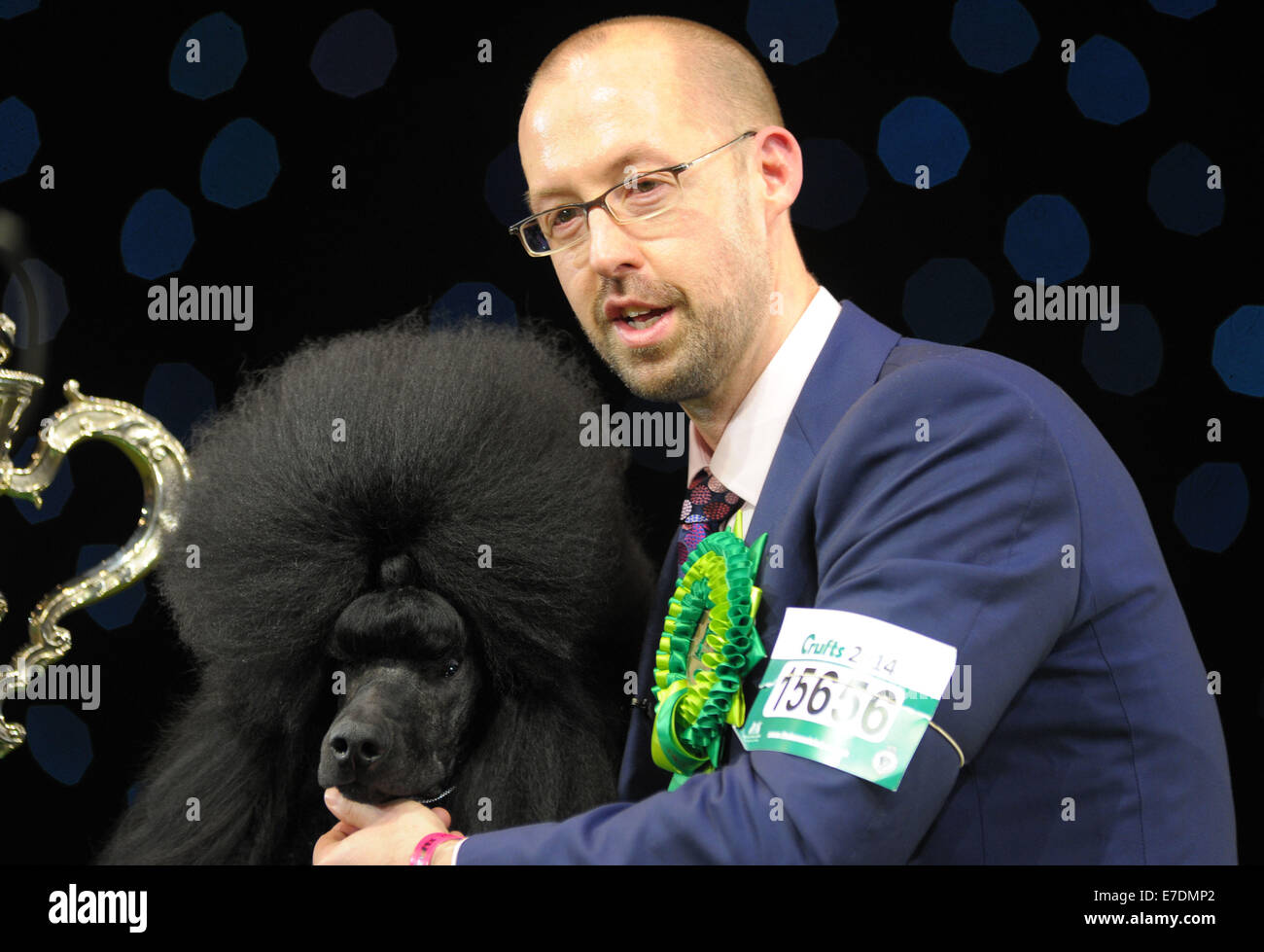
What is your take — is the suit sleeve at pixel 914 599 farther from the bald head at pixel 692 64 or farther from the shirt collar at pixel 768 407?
the bald head at pixel 692 64

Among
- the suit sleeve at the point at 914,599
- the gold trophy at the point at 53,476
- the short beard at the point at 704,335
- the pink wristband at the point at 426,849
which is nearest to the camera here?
the suit sleeve at the point at 914,599

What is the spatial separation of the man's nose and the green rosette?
1.07 ft

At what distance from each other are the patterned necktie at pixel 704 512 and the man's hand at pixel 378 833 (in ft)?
1.35

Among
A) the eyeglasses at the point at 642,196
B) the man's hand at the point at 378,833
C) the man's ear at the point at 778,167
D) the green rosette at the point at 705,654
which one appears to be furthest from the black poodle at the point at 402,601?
the man's ear at the point at 778,167

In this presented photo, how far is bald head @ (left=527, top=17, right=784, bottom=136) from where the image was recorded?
4.80 feet

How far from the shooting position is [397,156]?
2.04 metres

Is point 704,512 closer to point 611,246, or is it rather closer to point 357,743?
point 611,246

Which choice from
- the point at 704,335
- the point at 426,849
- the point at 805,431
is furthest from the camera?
the point at 704,335

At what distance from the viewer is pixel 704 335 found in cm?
145

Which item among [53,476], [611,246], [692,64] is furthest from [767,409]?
[53,476]

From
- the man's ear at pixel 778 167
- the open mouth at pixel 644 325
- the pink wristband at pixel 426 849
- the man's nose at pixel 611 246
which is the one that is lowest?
the pink wristband at pixel 426 849

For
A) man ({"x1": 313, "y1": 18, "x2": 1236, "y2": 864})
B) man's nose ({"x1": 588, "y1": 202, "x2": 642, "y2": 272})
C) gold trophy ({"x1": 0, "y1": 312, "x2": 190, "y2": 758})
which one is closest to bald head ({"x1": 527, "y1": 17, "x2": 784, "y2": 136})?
man ({"x1": 313, "y1": 18, "x2": 1236, "y2": 864})

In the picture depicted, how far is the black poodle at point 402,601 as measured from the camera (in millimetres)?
1390

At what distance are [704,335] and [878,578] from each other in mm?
453
